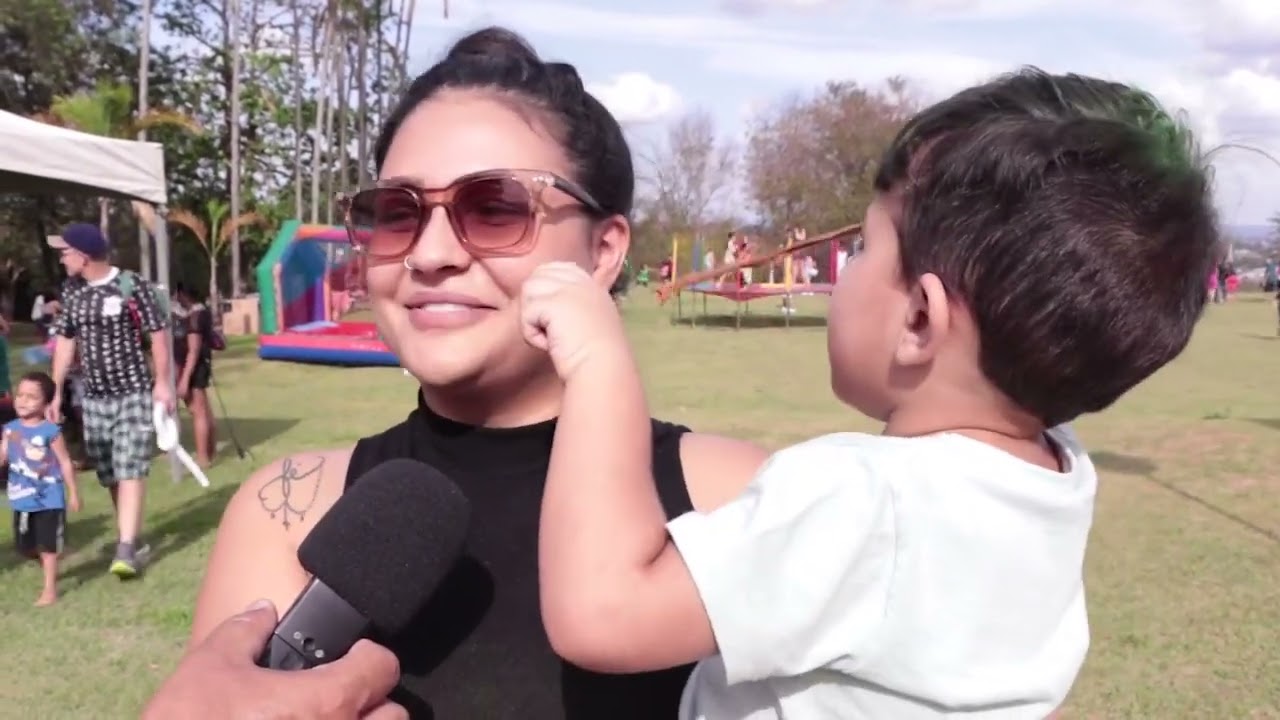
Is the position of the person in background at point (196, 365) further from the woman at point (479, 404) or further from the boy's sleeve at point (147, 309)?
the woman at point (479, 404)

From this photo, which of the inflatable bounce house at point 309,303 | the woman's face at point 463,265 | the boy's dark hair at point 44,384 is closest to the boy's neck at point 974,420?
the woman's face at point 463,265

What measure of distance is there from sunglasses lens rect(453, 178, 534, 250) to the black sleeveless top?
0.90 ft

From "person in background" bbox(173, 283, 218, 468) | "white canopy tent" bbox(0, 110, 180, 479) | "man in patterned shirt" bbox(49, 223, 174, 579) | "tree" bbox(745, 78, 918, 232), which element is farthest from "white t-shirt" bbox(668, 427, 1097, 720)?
"tree" bbox(745, 78, 918, 232)

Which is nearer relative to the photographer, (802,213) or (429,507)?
(429,507)

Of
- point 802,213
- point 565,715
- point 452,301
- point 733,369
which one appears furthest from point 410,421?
point 802,213

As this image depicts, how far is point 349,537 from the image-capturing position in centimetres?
128

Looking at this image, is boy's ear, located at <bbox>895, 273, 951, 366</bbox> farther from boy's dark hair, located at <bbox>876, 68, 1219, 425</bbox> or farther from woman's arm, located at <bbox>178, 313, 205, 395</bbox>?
woman's arm, located at <bbox>178, 313, 205, 395</bbox>

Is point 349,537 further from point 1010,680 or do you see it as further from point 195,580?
point 195,580

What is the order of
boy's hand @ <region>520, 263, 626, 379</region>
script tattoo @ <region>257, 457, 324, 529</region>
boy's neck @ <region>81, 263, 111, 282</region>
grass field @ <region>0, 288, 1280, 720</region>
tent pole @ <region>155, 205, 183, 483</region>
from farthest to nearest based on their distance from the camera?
tent pole @ <region>155, 205, 183, 483</region>, boy's neck @ <region>81, 263, 111, 282</region>, grass field @ <region>0, 288, 1280, 720</region>, script tattoo @ <region>257, 457, 324, 529</region>, boy's hand @ <region>520, 263, 626, 379</region>

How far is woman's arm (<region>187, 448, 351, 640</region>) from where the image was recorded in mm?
1470

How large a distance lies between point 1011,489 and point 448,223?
80 cm

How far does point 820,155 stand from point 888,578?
40145mm

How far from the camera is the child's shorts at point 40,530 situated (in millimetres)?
5984

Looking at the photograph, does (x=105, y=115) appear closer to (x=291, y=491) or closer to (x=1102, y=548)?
(x=1102, y=548)
